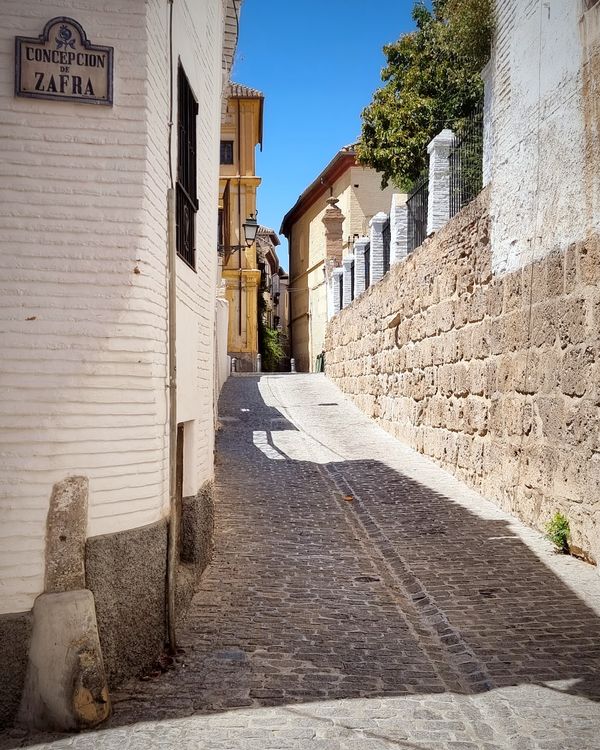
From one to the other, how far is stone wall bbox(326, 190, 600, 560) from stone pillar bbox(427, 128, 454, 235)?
0.37 metres

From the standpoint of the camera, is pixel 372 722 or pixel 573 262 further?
pixel 573 262

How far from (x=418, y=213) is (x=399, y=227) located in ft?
3.20

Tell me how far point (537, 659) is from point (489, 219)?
521 centimetres

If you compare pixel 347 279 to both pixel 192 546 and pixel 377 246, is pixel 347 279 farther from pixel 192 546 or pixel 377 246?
pixel 192 546

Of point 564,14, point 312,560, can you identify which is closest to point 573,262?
point 564,14

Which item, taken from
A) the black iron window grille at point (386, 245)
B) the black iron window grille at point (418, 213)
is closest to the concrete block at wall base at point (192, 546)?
the black iron window grille at point (418, 213)

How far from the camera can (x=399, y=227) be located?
1334 centimetres

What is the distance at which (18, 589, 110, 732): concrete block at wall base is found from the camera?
157 inches

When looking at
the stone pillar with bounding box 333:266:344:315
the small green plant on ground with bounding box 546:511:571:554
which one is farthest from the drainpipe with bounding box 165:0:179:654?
the stone pillar with bounding box 333:266:344:315

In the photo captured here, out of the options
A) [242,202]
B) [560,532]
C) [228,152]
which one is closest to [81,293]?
[560,532]

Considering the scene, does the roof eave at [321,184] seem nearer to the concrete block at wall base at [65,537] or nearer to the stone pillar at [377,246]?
the stone pillar at [377,246]

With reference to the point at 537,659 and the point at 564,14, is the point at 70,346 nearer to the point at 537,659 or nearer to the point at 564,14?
the point at 537,659

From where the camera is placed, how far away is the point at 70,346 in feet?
14.2

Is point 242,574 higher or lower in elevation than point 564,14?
lower
